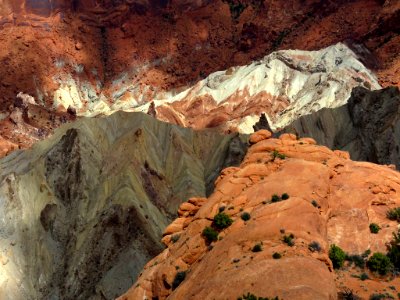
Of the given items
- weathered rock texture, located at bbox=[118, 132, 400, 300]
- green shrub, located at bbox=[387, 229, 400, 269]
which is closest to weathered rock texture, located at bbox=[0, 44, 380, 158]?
weathered rock texture, located at bbox=[118, 132, 400, 300]

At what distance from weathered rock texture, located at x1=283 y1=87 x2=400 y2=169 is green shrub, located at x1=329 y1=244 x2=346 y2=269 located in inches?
2167

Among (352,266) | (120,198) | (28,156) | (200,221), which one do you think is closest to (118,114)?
(28,156)

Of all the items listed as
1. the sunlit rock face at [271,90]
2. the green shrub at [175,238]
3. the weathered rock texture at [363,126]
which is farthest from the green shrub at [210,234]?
the sunlit rock face at [271,90]

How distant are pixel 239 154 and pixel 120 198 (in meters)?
24.1

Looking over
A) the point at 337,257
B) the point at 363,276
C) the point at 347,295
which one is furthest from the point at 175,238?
the point at 347,295

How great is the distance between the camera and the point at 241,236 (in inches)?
1726

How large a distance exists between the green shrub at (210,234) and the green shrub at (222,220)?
574 mm

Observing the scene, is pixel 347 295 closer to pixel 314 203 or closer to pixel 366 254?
pixel 366 254

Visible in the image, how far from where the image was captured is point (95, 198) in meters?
94.8

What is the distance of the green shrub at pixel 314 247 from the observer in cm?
4051

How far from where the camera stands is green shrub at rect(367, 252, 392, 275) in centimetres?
4281

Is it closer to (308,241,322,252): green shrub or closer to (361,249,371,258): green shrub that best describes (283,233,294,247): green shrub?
(308,241,322,252): green shrub

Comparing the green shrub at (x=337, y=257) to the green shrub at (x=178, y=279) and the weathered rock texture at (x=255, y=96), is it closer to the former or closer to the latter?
the green shrub at (x=178, y=279)

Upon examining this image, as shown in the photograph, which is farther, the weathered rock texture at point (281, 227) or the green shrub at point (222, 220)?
the green shrub at point (222, 220)
